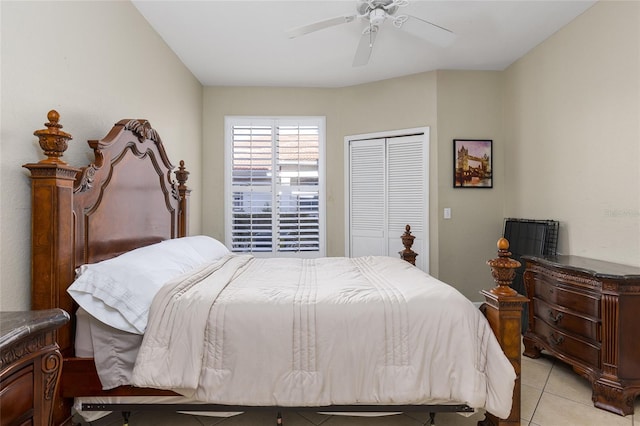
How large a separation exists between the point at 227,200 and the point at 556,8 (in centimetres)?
362

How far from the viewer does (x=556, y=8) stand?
2582 millimetres

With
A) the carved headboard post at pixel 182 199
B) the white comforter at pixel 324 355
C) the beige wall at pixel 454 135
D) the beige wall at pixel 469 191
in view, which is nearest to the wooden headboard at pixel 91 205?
the carved headboard post at pixel 182 199

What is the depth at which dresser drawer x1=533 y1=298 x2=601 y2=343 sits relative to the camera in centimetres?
205

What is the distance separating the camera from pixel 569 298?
2.21 meters

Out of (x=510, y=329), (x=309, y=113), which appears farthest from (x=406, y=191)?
(x=510, y=329)

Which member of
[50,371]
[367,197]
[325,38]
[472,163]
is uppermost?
[325,38]

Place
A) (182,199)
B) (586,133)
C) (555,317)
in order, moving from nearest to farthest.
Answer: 1. (555,317)
2. (586,133)
3. (182,199)

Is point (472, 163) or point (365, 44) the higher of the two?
point (365, 44)

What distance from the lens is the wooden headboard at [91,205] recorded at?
148cm

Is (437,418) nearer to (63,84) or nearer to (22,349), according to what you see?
(22,349)

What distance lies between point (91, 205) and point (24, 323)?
1.03 m

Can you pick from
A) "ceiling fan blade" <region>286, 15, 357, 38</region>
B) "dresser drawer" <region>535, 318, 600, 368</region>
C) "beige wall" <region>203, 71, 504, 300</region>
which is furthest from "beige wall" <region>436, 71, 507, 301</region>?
"ceiling fan blade" <region>286, 15, 357, 38</region>

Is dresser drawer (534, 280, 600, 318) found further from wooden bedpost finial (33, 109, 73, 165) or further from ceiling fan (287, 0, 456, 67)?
wooden bedpost finial (33, 109, 73, 165)

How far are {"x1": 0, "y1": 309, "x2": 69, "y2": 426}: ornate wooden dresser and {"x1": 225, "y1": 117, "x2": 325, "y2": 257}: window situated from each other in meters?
3.07
